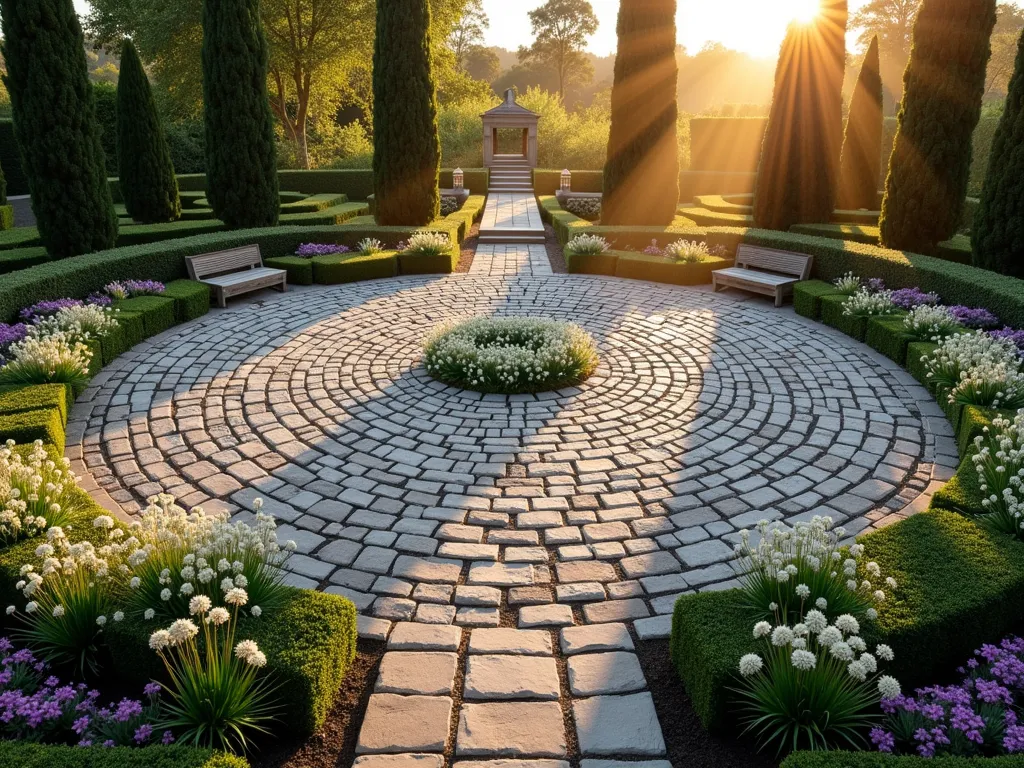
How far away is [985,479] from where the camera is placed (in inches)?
187

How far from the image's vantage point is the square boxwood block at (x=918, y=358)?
798 cm

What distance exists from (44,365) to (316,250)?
7639 mm

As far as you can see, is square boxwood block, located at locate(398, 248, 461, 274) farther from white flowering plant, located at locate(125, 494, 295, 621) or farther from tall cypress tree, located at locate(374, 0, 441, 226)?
white flowering plant, located at locate(125, 494, 295, 621)

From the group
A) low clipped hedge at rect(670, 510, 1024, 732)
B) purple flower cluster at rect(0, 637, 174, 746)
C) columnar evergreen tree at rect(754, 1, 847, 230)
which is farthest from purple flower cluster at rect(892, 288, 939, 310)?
purple flower cluster at rect(0, 637, 174, 746)

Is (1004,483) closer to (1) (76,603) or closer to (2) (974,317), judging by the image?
(2) (974,317)

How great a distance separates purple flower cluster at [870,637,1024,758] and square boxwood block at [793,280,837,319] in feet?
27.4

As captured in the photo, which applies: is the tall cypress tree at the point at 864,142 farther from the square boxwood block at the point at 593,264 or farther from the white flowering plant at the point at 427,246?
the white flowering plant at the point at 427,246

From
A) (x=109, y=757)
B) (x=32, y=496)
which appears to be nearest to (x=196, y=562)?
(x=109, y=757)

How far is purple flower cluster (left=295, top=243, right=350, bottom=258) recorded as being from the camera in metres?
14.1

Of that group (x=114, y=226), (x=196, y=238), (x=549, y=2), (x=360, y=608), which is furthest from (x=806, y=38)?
(x=549, y=2)

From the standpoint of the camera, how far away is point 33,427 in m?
5.80

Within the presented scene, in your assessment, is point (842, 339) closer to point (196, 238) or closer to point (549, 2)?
point (196, 238)

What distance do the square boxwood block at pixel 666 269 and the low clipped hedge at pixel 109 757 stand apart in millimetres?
12373

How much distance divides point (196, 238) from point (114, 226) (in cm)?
147
